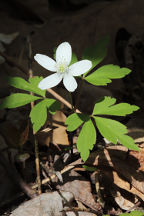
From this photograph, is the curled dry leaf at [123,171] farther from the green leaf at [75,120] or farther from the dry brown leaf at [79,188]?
the green leaf at [75,120]

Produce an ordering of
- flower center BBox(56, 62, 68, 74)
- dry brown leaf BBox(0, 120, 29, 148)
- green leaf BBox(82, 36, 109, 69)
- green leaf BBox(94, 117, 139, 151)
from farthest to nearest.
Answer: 1. dry brown leaf BBox(0, 120, 29, 148)
2. green leaf BBox(82, 36, 109, 69)
3. flower center BBox(56, 62, 68, 74)
4. green leaf BBox(94, 117, 139, 151)

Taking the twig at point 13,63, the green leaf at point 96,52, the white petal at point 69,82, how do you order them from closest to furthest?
the white petal at point 69,82 < the green leaf at point 96,52 < the twig at point 13,63

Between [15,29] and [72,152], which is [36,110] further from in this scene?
[15,29]

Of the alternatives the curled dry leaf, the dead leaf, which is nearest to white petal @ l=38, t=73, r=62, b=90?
the curled dry leaf

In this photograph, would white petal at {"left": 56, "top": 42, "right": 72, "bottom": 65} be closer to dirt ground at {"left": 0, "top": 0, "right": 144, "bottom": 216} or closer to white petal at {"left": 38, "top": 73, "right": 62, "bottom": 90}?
white petal at {"left": 38, "top": 73, "right": 62, "bottom": 90}

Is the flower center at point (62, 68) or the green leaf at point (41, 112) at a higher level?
the flower center at point (62, 68)

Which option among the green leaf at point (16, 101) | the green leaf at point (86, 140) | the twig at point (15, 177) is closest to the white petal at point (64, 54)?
the green leaf at point (16, 101)
